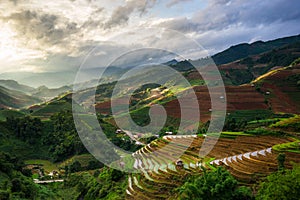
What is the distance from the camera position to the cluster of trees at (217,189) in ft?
44.3

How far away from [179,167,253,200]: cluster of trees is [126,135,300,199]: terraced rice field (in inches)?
106

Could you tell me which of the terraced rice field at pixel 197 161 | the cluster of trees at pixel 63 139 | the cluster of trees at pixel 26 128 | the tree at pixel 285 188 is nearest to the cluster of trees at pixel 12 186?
the terraced rice field at pixel 197 161

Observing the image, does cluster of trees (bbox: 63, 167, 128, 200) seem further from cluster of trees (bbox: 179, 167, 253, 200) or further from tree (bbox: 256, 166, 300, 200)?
tree (bbox: 256, 166, 300, 200)

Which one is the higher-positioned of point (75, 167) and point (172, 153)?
point (172, 153)

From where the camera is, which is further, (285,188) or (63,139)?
(63,139)

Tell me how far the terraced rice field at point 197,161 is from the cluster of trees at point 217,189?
2.68m

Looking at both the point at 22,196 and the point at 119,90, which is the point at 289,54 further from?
the point at 22,196

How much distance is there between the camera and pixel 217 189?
1342 cm

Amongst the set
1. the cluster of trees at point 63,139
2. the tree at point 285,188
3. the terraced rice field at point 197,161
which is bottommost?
the cluster of trees at point 63,139

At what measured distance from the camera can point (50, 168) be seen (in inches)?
1829

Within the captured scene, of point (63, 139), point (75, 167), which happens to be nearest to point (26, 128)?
point (63, 139)

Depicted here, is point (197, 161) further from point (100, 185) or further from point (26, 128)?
point (26, 128)

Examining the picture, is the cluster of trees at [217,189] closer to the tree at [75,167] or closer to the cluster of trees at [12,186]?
the cluster of trees at [12,186]

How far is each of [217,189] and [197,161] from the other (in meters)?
8.34
